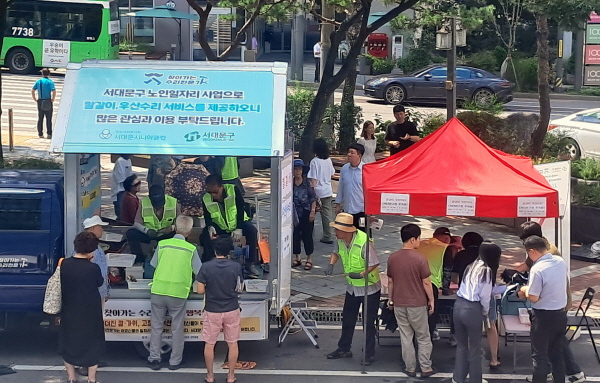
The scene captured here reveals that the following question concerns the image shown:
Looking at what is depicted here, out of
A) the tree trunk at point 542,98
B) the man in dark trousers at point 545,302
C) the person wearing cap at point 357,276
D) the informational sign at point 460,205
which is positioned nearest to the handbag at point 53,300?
the person wearing cap at point 357,276

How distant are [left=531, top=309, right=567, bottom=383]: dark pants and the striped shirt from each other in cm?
46

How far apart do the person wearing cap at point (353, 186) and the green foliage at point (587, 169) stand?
195 inches

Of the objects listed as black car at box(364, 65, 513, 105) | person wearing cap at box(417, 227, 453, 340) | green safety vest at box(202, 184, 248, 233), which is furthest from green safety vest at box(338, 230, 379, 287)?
black car at box(364, 65, 513, 105)

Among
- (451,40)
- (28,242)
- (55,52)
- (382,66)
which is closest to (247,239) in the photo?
(28,242)

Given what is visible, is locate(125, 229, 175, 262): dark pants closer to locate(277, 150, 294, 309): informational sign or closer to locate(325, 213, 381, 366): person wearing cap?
locate(277, 150, 294, 309): informational sign

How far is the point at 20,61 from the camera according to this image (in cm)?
3155

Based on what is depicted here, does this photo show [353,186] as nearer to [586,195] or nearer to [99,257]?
[99,257]

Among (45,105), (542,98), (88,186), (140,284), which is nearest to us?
(140,284)

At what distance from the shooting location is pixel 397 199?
27.6 ft

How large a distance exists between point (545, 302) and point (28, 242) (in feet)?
16.6

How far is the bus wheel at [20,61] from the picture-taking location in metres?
31.4

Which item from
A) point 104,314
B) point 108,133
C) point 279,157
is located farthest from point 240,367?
point 108,133

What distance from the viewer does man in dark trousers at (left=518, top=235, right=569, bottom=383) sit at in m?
7.73

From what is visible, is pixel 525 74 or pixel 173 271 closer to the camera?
pixel 173 271
